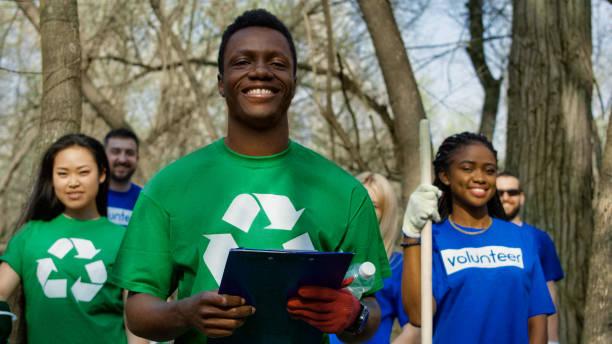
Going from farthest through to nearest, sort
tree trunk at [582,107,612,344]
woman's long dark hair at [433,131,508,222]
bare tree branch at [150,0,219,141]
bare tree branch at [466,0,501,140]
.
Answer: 1. bare tree branch at [466,0,501,140]
2. bare tree branch at [150,0,219,141]
3. tree trunk at [582,107,612,344]
4. woman's long dark hair at [433,131,508,222]

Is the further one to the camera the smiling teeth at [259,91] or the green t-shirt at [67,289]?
the green t-shirt at [67,289]

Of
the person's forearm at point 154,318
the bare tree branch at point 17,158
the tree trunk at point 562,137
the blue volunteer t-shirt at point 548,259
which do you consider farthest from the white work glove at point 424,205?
the bare tree branch at point 17,158

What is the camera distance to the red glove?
Result: 183 centimetres

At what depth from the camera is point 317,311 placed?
6.06 feet

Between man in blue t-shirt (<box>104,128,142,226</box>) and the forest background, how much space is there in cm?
63

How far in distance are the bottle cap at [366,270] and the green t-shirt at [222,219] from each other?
5 cm

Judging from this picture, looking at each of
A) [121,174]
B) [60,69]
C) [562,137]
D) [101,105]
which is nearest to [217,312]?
→ [60,69]

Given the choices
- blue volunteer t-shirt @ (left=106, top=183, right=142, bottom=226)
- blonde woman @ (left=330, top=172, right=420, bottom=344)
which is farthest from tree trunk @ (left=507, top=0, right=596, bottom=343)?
blue volunteer t-shirt @ (left=106, top=183, right=142, bottom=226)

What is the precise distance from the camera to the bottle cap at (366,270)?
2064 millimetres

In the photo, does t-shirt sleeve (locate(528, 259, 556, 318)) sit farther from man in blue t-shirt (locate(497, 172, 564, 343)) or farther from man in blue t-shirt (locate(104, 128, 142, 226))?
man in blue t-shirt (locate(104, 128, 142, 226))

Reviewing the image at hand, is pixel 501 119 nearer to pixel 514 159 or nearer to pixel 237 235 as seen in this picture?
pixel 514 159

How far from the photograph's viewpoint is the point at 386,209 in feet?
13.1

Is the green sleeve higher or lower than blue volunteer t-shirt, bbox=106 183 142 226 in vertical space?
lower

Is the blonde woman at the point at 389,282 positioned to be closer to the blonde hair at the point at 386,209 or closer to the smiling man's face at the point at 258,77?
the blonde hair at the point at 386,209
